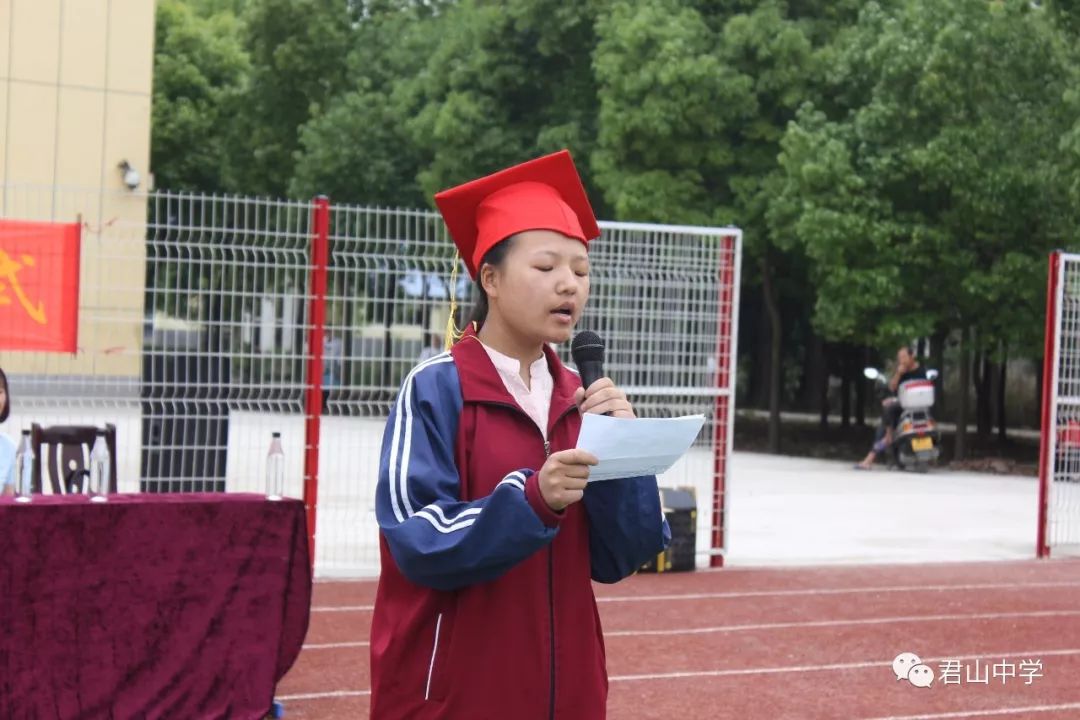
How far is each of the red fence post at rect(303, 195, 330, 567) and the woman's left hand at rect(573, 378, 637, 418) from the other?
6.99 m

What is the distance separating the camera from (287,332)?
9.74m

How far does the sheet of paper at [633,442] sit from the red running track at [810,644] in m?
4.37

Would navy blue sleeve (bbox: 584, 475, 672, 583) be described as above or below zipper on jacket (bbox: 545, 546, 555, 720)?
above

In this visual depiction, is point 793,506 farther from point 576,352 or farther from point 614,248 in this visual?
point 576,352

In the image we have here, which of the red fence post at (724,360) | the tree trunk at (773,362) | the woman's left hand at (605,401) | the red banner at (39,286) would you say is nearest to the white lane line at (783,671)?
the red banner at (39,286)

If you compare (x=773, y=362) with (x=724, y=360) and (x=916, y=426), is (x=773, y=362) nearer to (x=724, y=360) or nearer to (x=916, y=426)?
(x=916, y=426)

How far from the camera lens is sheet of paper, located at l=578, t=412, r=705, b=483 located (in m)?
2.64

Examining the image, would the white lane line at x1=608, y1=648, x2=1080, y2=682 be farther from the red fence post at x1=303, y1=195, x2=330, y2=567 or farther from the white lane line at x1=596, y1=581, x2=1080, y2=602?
the red fence post at x1=303, y1=195, x2=330, y2=567

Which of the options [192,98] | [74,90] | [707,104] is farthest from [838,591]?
[192,98]

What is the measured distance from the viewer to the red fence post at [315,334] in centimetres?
966

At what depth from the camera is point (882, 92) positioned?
2144cm

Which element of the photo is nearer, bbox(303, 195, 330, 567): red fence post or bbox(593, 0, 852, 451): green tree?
bbox(303, 195, 330, 567): red fence post

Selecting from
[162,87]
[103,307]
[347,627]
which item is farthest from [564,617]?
[162,87]

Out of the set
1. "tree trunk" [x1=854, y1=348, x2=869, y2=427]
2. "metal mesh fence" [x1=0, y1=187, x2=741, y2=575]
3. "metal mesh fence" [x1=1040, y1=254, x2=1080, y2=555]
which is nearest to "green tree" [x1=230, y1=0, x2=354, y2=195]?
"tree trunk" [x1=854, y1=348, x2=869, y2=427]
